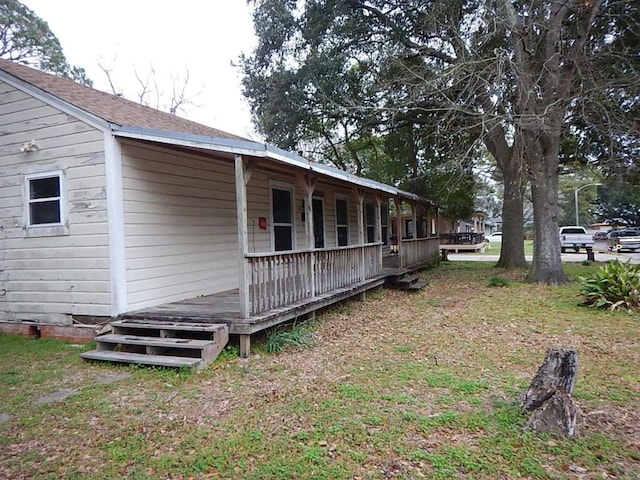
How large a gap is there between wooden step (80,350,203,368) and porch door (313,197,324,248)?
6280mm

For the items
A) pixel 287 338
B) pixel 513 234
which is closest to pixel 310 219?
pixel 287 338

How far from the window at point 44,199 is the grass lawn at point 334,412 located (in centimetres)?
193

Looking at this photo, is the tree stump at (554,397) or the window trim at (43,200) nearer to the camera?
the tree stump at (554,397)

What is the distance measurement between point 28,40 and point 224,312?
20.5 metres

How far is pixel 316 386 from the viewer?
443cm

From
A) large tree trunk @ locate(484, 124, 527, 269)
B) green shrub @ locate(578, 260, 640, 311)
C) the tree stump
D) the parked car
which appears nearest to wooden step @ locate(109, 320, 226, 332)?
the tree stump

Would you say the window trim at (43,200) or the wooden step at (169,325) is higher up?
the window trim at (43,200)

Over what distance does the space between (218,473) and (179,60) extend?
26.1 m

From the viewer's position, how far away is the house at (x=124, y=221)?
5758mm

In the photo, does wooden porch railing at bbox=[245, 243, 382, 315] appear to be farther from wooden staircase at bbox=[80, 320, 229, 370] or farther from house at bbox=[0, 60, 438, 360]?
wooden staircase at bbox=[80, 320, 229, 370]

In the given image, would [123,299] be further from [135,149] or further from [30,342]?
[135,149]

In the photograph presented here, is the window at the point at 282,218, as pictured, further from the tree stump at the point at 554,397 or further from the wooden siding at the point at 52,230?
the tree stump at the point at 554,397

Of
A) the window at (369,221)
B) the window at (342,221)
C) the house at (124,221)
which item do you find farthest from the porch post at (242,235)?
the window at (369,221)

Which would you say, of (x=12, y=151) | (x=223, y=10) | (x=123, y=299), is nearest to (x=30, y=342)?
(x=123, y=299)
